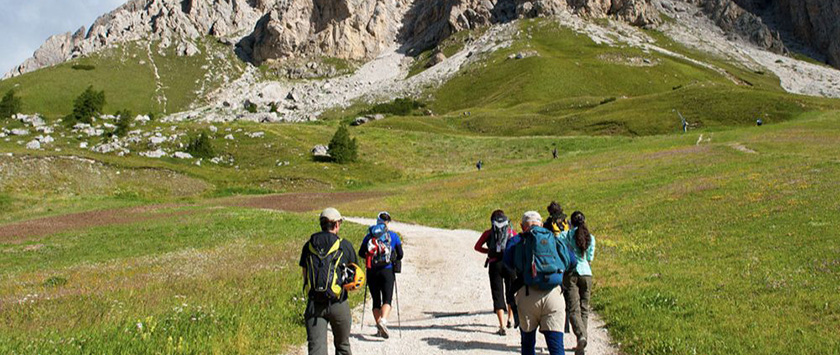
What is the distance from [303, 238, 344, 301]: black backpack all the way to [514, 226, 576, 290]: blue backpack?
3.09 m

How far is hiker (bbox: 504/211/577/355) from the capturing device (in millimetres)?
7949

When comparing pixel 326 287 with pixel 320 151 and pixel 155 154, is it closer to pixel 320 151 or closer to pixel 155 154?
pixel 320 151

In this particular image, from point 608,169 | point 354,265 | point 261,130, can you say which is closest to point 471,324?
point 354,265

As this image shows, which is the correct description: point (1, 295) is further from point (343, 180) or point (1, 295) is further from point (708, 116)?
point (708, 116)

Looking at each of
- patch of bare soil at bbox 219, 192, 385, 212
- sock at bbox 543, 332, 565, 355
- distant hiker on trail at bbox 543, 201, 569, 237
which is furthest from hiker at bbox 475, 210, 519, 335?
patch of bare soil at bbox 219, 192, 385, 212

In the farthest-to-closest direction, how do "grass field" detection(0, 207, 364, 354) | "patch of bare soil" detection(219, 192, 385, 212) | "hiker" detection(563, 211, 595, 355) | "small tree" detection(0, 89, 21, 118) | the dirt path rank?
"small tree" detection(0, 89, 21, 118) → "patch of bare soil" detection(219, 192, 385, 212) → the dirt path → "hiker" detection(563, 211, 595, 355) → "grass field" detection(0, 207, 364, 354)

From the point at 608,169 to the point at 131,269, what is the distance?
41.3 meters

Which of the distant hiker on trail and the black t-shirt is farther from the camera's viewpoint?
the distant hiker on trail

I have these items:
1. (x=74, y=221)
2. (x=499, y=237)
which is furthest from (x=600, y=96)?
(x=499, y=237)

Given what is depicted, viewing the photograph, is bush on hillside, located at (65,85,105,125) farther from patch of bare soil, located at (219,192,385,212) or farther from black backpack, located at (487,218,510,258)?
black backpack, located at (487,218,510,258)

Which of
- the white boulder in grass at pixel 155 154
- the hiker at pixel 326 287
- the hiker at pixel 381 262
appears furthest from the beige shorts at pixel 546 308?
the white boulder in grass at pixel 155 154

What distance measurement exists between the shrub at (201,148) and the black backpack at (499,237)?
66.8 m

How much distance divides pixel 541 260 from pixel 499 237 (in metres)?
3.76

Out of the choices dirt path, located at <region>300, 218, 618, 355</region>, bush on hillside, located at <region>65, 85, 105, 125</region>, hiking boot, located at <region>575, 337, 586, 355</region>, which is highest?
bush on hillside, located at <region>65, 85, 105, 125</region>
